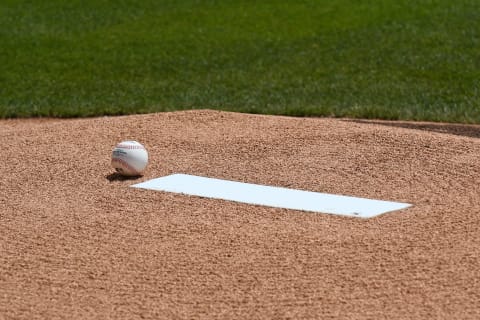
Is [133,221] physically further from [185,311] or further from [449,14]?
[449,14]

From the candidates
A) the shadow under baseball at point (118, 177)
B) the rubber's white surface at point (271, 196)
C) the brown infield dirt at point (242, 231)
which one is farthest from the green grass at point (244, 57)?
the rubber's white surface at point (271, 196)

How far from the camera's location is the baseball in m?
7.54

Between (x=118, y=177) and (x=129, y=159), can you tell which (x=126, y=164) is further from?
(x=118, y=177)

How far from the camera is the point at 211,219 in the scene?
662 cm

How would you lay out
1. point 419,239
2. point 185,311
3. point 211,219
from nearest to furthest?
point 185,311
point 419,239
point 211,219

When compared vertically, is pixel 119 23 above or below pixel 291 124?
below

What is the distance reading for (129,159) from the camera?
7531mm

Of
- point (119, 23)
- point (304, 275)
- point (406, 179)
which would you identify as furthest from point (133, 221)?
point (119, 23)

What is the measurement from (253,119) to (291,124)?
1.78 ft

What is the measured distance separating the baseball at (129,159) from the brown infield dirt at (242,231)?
10cm

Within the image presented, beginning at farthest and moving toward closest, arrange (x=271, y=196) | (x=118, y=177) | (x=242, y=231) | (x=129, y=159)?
1. (x=118, y=177)
2. (x=129, y=159)
3. (x=271, y=196)
4. (x=242, y=231)

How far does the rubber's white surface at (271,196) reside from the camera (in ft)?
22.2

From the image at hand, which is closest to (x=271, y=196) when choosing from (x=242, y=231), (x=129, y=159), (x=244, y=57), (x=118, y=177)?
(x=242, y=231)

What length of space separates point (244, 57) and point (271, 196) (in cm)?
797
